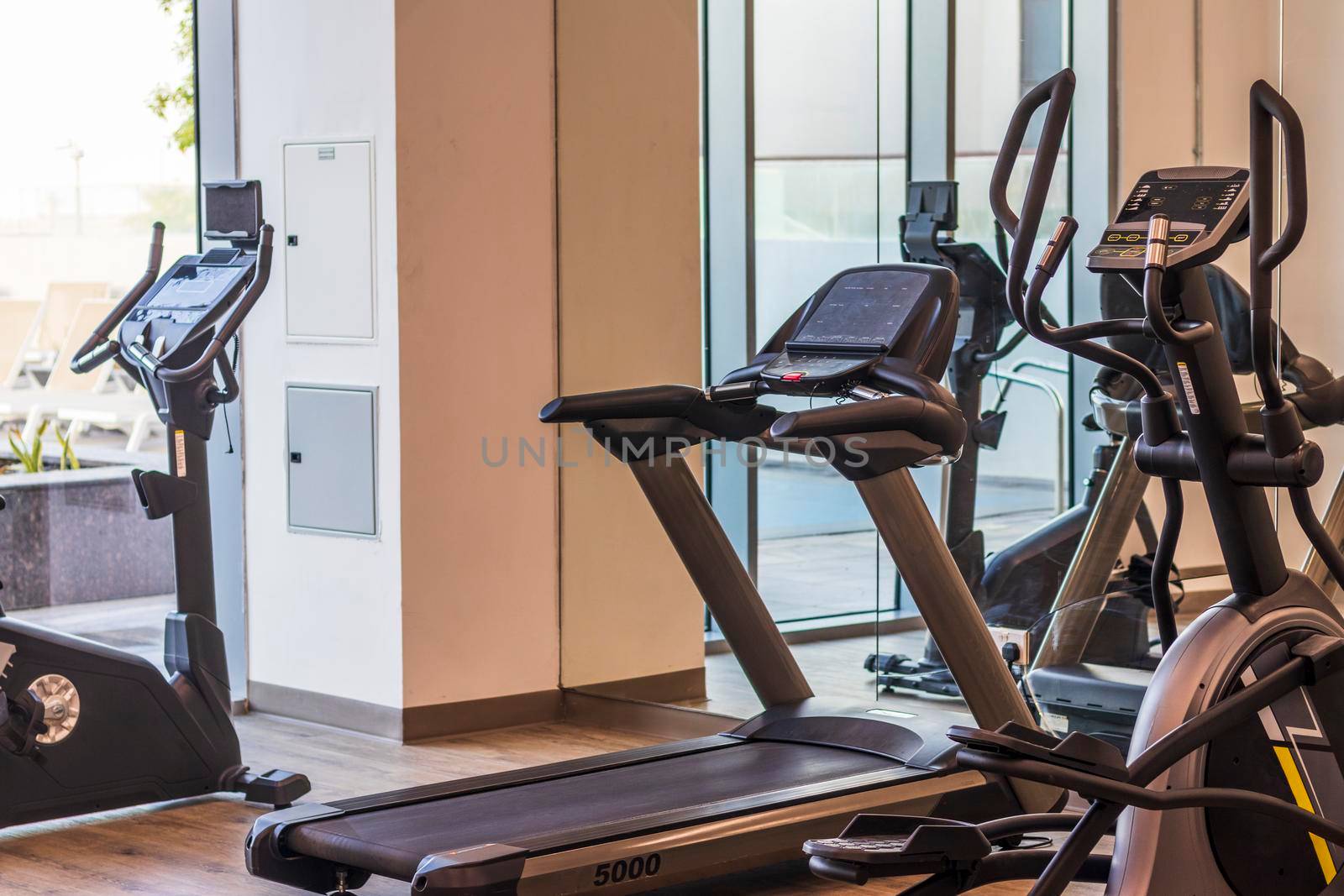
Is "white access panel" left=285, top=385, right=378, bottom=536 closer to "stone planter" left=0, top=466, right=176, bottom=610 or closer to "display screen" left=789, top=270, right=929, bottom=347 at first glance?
"stone planter" left=0, top=466, right=176, bottom=610

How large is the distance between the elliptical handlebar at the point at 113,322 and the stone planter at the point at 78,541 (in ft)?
3.86

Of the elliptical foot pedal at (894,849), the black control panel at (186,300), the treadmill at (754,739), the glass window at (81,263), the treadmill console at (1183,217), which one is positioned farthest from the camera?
the glass window at (81,263)

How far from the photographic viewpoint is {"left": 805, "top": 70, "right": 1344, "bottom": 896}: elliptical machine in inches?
97.2

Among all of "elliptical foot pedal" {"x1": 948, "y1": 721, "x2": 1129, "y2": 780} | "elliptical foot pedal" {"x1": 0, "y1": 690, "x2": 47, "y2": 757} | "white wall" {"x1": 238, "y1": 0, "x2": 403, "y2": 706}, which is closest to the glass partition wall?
"white wall" {"x1": 238, "y1": 0, "x2": 403, "y2": 706}

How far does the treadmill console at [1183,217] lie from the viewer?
2.58m

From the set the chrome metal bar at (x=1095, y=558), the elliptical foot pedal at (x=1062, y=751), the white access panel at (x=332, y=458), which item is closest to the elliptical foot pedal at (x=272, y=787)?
the white access panel at (x=332, y=458)

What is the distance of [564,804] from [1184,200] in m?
1.68

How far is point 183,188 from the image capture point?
5.28m

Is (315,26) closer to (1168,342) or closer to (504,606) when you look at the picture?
(504,606)

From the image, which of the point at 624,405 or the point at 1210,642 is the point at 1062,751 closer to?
the point at 1210,642

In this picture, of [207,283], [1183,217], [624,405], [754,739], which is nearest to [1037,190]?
[1183,217]

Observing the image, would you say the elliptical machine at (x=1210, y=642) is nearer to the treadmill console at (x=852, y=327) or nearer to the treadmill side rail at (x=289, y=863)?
the treadmill console at (x=852, y=327)

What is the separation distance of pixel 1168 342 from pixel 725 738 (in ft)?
5.57

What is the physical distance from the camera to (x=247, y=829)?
155 inches
